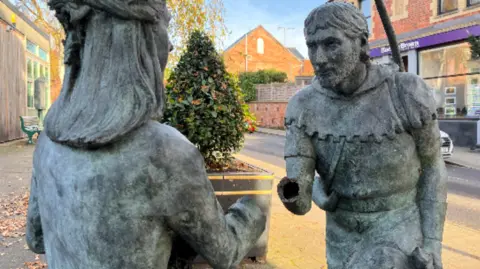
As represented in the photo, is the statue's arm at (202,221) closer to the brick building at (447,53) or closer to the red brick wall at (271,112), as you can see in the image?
the brick building at (447,53)

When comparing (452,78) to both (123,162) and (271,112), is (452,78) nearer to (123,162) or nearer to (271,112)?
(271,112)

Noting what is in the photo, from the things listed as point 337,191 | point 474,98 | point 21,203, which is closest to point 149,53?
point 337,191

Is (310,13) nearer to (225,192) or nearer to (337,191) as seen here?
(337,191)

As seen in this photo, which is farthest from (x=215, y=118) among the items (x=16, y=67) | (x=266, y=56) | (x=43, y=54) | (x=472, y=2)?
(x=266, y=56)

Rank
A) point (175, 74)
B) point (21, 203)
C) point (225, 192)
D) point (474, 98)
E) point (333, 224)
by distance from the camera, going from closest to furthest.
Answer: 1. point (333, 224)
2. point (225, 192)
3. point (175, 74)
4. point (21, 203)
5. point (474, 98)

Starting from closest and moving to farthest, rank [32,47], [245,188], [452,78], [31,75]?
[245,188] → [452,78] → [31,75] → [32,47]

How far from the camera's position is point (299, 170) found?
5.84 ft

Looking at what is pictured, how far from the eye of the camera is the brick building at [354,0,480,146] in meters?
15.2

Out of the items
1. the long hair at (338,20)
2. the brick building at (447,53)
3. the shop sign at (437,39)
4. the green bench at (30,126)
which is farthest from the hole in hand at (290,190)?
the green bench at (30,126)

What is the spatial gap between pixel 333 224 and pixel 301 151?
36 cm

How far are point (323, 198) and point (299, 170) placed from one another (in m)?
0.18

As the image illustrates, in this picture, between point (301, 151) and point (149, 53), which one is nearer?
point (149, 53)

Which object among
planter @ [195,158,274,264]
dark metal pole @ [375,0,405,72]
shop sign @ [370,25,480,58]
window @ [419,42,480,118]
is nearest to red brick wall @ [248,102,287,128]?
shop sign @ [370,25,480,58]

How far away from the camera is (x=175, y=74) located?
529cm
